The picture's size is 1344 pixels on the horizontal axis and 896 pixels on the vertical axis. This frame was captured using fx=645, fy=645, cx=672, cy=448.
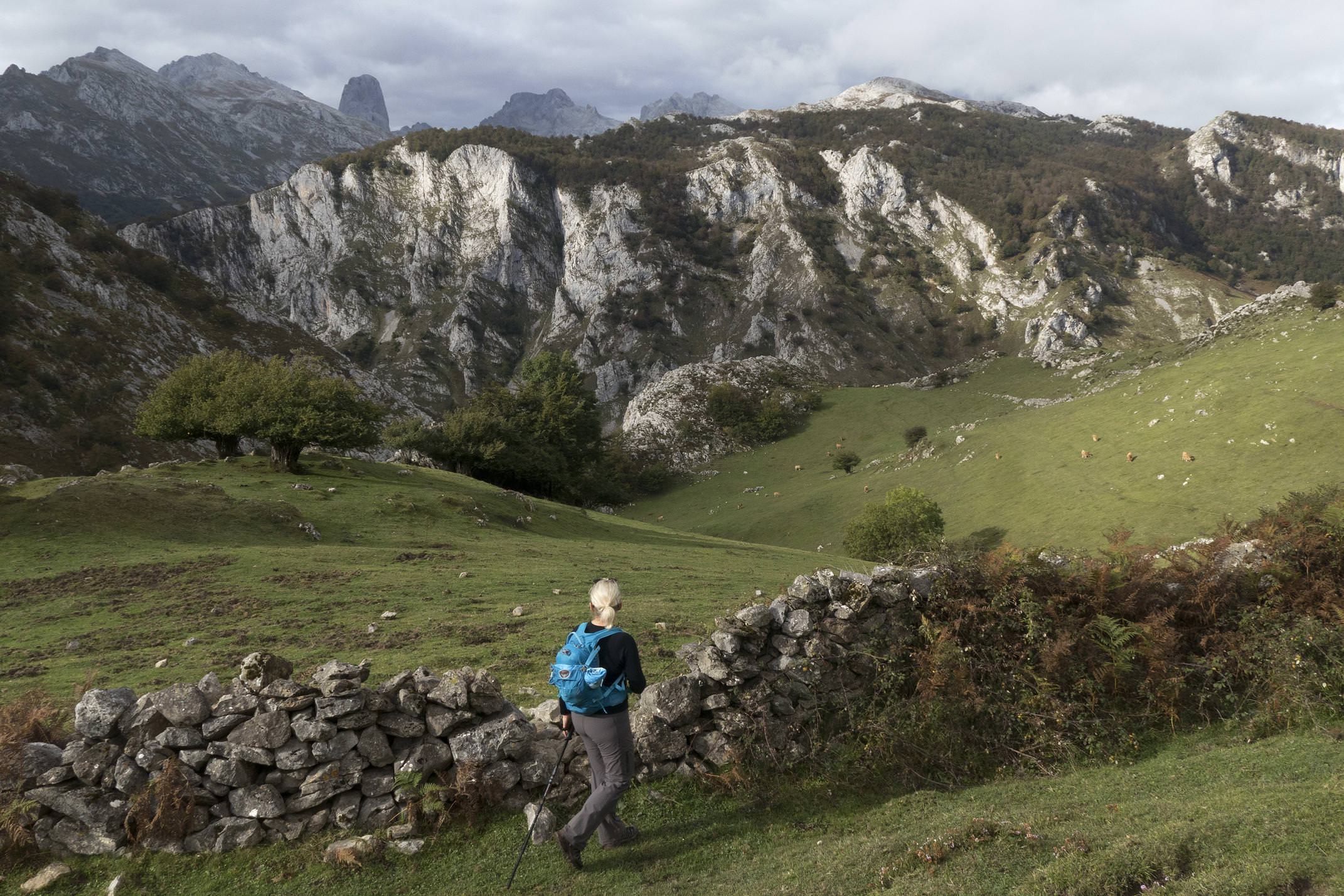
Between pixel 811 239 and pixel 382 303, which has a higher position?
pixel 811 239

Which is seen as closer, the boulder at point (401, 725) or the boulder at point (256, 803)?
the boulder at point (256, 803)

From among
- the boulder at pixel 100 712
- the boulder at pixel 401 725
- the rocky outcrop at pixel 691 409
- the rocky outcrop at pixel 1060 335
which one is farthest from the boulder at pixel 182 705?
the rocky outcrop at pixel 1060 335

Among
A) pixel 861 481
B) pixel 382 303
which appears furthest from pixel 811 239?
pixel 861 481

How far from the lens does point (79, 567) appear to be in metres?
21.7

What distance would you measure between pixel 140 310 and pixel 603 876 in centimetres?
9101

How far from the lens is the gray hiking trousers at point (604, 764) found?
27.1 ft

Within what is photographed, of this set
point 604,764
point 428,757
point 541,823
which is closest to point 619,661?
point 604,764

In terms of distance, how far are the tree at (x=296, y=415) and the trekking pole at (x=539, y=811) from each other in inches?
1316

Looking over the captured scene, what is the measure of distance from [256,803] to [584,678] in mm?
4908

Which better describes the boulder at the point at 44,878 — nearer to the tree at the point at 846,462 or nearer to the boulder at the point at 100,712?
the boulder at the point at 100,712

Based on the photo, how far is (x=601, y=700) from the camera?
8234mm

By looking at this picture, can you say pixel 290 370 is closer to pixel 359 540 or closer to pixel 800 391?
pixel 359 540

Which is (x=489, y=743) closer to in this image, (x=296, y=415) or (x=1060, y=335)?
(x=296, y=415)

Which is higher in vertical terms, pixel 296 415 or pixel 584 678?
pixel 296 415
